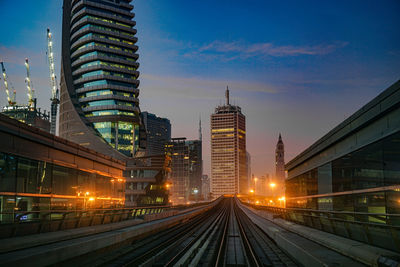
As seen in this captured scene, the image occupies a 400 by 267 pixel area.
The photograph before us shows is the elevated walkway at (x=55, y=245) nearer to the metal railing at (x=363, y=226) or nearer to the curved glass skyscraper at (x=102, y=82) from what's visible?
the metal railing at (x=363, y=226)

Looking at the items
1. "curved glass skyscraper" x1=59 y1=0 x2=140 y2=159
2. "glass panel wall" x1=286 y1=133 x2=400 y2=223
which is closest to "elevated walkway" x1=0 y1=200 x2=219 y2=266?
"glass panel wall" x1=286 y1=133 x2=400 y2=223

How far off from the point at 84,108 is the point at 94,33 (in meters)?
31.5

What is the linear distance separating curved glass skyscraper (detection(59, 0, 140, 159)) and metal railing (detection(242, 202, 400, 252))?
135m

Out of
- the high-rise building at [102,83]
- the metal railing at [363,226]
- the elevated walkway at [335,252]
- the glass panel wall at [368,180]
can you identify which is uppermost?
the high-rise building at [102,83]

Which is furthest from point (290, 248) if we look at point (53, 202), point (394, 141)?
point (53, 202)

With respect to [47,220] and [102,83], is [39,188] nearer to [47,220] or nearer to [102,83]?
[47,220]

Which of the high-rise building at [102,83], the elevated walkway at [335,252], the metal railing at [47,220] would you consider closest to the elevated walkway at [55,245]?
the metal railing at [47,220]

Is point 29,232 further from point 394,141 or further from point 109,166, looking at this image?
point 109,166

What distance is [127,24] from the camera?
159750 millimetres

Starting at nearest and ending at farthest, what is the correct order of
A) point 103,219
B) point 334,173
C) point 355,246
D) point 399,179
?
point 355,246 → point 399,179 → point 334,173 → point 103,219

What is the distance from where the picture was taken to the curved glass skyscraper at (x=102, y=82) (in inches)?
5891

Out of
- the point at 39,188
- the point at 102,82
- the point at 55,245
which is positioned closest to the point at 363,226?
the point at 55,245

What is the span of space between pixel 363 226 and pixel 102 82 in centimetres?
14597

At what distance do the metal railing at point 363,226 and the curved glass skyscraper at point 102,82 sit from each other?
135293 millimetres
